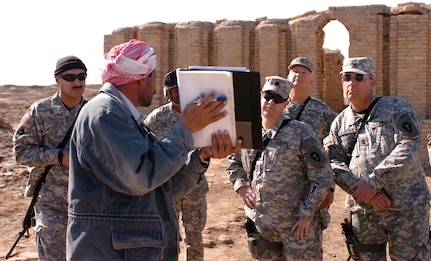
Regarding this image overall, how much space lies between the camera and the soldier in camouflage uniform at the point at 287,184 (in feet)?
12.1

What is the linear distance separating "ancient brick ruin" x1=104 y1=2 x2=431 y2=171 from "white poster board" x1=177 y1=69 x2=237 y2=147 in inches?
427

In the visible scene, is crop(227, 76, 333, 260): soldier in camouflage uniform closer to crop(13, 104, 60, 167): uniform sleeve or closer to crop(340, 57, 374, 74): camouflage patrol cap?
crop(340, 57, 374, 74): camouflage patrol cap

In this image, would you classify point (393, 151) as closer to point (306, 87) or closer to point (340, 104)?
point (306, 87)

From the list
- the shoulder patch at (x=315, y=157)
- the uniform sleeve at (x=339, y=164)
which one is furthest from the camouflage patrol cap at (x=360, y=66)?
the shoulder patch at (x=315, y=157)

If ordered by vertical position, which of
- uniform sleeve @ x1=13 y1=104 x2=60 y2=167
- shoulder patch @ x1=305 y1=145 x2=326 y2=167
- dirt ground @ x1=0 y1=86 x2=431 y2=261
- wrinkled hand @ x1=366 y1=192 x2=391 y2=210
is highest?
uniform sleeve @ x1=13 y1=104 x2=60 y2=167

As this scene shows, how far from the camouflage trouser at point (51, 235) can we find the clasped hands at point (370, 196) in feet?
7.45

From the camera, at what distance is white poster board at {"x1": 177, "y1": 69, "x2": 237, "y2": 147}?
87.7 inches

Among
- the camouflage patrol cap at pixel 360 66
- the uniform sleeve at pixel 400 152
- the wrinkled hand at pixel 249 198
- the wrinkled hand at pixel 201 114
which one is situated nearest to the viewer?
the wrinkled hand at pixel 201 114

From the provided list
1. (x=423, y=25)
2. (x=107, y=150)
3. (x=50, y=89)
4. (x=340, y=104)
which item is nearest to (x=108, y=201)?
(x=107, y=150)

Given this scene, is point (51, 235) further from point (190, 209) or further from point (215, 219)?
point (215, 219)

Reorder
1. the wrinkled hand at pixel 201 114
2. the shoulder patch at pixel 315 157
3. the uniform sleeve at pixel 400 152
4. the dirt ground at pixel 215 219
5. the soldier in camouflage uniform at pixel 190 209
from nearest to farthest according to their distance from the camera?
the wrinkled hand at pixel 201 114 < the shoulder patch at pixel 315 157 < the uniform sleeve at pixel 400 152 < the soldier in camouflage uniform at pixel 190 209 < the dirt ground at pixel 215 219

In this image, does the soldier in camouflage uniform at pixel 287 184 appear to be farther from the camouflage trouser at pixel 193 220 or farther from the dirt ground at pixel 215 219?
the dirt ground at pixel 215 219

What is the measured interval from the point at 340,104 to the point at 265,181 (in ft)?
43.8

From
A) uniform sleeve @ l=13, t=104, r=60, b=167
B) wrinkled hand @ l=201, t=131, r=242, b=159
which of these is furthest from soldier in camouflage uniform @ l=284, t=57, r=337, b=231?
wrinkled hand @ l=201, t=131, r=242, b=159
